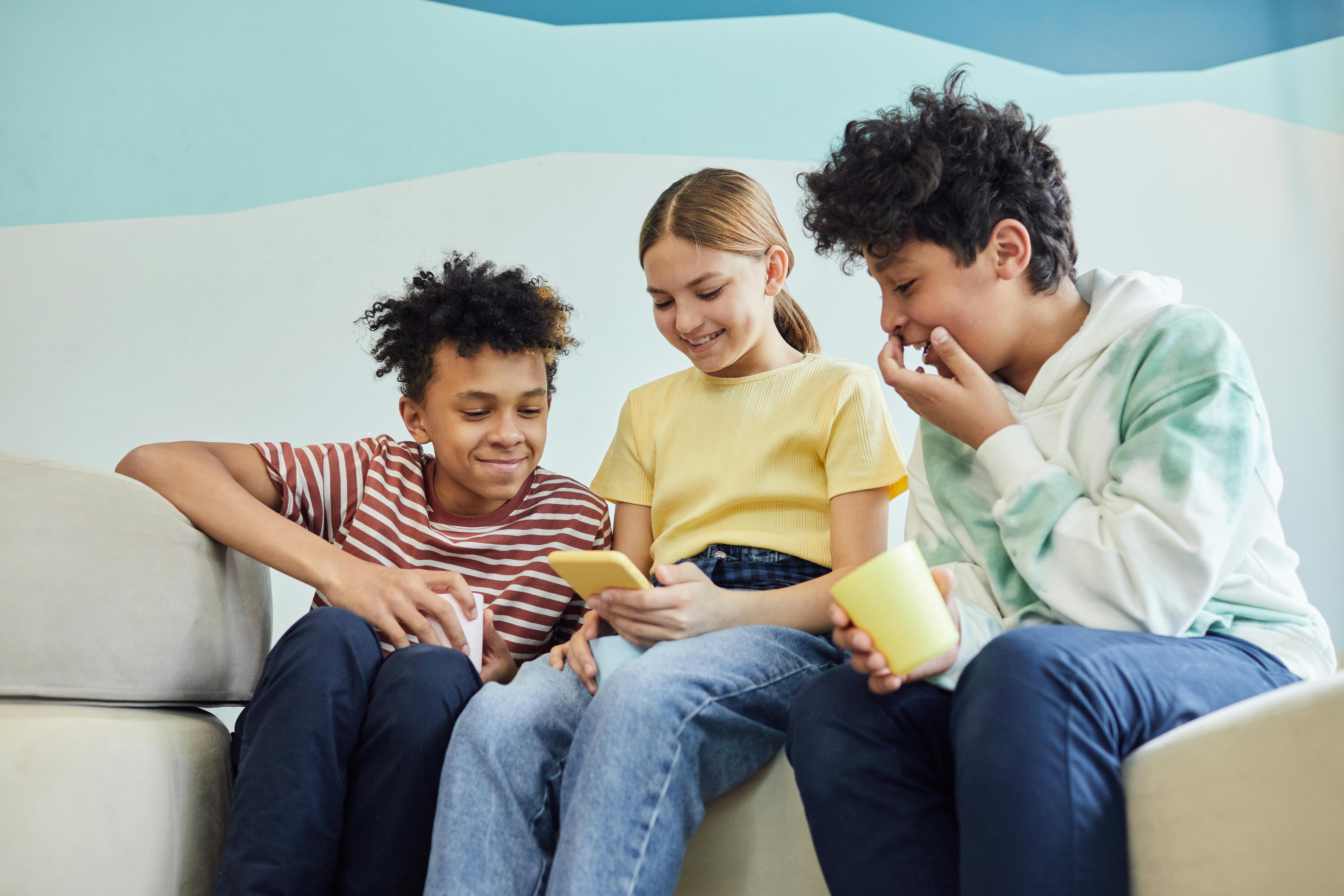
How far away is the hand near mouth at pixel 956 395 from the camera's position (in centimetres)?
94

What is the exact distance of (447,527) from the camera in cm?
131

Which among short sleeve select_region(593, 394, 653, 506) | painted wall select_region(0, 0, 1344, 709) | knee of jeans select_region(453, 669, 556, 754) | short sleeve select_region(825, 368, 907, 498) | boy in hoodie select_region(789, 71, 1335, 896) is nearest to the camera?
boy in hoodie select_region(789, 71, 1335, 896)

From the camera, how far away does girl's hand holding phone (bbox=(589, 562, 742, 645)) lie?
975 millimetres

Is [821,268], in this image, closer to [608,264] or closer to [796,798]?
[608,264]

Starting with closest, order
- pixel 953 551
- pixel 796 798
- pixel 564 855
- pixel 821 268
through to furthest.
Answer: pixel 564 855 < pixel 796 798 < pixel 953 551 < pixel 821 268

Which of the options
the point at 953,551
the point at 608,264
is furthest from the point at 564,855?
the point at 608,264

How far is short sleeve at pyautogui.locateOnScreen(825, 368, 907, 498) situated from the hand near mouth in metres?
0.12

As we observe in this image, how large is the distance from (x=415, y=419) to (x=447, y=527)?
201 millimetres

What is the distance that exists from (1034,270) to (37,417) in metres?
1.82

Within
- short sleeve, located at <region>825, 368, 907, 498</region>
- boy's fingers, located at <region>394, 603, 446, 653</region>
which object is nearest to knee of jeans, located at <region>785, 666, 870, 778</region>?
short sleeve, located at <region>825, 368, 907, 498</region>

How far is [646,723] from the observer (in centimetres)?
84

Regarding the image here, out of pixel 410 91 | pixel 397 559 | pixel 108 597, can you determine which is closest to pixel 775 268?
pixel 397 559

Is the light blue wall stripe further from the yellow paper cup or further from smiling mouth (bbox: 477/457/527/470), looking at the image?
the yellow paper cup

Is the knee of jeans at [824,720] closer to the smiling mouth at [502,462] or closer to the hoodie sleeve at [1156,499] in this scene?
the hoodie sleeve at [1156,499]
